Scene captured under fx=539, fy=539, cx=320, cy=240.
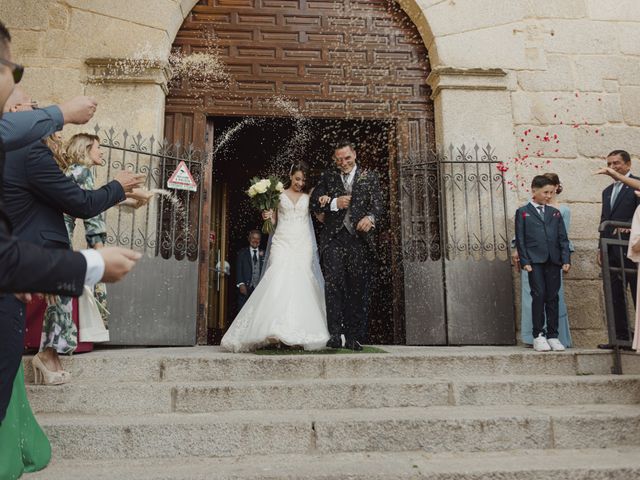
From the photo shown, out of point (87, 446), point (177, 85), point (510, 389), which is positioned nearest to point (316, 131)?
point (177, 85)

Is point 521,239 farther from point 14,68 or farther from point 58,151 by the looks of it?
point 14,68

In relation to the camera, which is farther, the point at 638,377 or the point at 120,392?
the point at 638,377

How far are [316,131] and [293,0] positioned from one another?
72.9 inches

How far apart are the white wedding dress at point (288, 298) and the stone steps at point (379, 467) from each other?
179 centimetres

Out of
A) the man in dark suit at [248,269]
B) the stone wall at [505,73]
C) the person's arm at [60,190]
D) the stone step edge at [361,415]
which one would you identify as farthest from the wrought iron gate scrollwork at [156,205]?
the person's arm at [60,190]

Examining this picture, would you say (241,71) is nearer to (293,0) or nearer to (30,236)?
(293,0)

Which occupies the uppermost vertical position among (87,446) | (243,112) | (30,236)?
(243,112)

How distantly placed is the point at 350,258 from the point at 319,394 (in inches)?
68.6

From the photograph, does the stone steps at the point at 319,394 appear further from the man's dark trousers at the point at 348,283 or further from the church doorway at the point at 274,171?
the church doorway at the point at 274,171

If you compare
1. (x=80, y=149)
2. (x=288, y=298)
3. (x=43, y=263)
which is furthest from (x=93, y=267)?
(x=288, y=298)

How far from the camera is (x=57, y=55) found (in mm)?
6203

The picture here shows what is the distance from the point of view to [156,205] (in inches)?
237

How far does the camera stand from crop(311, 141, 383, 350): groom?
4969mm

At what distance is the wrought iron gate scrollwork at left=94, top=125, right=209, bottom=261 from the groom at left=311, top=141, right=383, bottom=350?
5.54 ft
